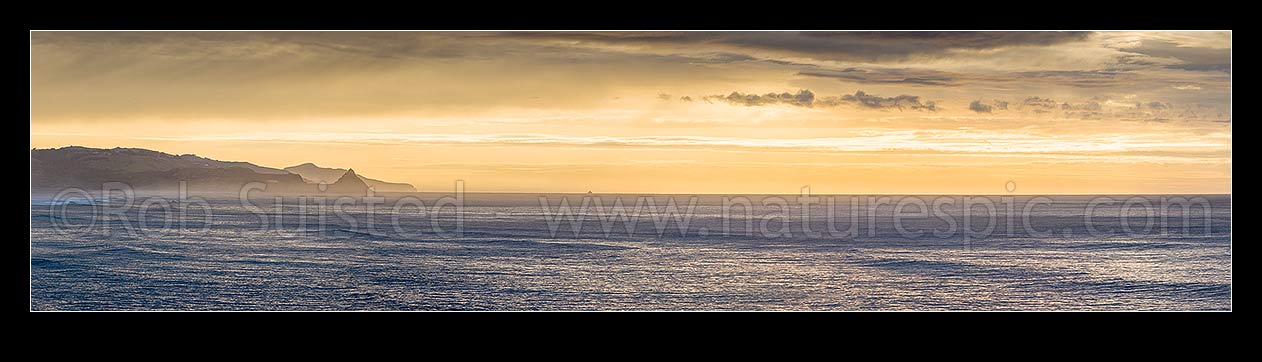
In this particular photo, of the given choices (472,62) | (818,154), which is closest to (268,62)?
(472,62)

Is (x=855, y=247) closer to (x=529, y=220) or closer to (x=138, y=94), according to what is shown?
(x=529, y=220)

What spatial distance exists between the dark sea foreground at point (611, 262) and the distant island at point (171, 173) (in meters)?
1.70

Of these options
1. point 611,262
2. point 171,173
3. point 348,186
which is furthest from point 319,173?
point 611,262

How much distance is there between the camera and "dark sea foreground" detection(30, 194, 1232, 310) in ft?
85.0

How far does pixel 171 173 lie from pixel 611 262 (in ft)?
97.5

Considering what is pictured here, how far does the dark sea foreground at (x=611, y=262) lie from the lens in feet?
85.0

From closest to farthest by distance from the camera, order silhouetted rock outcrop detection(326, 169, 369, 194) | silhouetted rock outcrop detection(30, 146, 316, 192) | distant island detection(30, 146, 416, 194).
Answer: silhouetted rock outcrop detection(30, 146, 316, 192), distant island detection(30, 146, 416, 194), silhouetted rock outcrop detection(326, 169, 369, 194)

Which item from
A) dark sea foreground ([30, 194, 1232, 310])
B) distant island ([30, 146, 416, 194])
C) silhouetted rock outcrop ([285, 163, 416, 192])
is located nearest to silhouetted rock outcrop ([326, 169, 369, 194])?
distant island ([30, 146, 416, 194])

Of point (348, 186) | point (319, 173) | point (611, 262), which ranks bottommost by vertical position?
point (611, 262)

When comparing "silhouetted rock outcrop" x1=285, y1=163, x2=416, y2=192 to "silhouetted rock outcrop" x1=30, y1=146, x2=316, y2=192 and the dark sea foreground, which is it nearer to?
"silhouetted rock outcrop" x1=30, y1=146, x2=316, y2=192

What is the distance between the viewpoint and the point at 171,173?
5000cm

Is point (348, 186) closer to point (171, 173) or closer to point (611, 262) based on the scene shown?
point (171, 173)

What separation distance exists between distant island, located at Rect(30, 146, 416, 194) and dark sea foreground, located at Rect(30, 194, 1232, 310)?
5.58ft

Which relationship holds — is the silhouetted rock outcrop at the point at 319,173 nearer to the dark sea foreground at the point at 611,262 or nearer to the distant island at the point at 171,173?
the distant island at the point at 171,173
